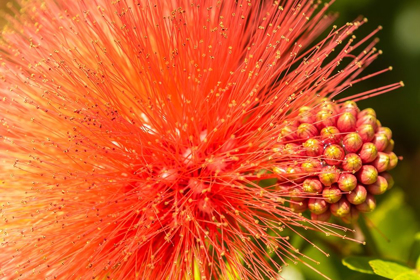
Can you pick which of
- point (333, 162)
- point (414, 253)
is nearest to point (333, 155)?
point (333, 162)

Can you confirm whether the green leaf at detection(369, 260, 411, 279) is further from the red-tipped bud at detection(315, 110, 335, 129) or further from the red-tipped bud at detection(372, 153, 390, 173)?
the red-tipped bud at detection(315, 110, 335, 129)

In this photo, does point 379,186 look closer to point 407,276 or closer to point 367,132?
point 367,132

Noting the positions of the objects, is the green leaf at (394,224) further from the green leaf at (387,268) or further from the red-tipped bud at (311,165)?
the red-tipped bud at (311,165)

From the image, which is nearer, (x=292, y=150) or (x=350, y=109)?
(x=292, y=150)

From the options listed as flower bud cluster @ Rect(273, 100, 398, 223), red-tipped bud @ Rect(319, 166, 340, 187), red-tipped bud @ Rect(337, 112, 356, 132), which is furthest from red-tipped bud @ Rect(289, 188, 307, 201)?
red-tipped bud @ Rect(337, 112, 356, 132)

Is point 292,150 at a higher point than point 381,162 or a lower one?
higher

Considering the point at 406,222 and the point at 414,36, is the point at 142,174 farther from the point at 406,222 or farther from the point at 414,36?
the point at 414,36

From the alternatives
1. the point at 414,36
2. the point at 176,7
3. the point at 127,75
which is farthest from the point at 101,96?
the point at 414,36
